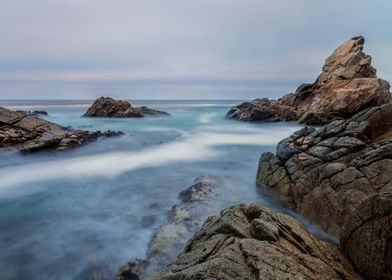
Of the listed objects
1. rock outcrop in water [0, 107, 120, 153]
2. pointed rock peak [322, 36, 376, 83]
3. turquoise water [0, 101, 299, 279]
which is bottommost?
turquoise water [0, 101, 299, 279]

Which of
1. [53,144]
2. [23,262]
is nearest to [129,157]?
[53,144]

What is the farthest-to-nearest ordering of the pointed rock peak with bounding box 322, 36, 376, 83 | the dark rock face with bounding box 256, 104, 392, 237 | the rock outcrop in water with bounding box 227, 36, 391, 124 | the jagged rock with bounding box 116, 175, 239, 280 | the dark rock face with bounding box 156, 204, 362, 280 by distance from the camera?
the pointed rock peak with bounding box 322, 36, 376, 83 < the rock outcrop in water with bounding box 227, 36, 391, 124 < the dark rock face with bounding box 256, 104, 392, 237 < the jagged rock with bounding box 116, 175, 239, 280 < the dark rock face with bounding box 156, 204, 362, 280

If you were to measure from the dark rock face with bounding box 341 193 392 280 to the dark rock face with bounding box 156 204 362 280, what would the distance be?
23cm

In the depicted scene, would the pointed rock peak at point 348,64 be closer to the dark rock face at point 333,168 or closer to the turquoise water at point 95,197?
the turquoise water at point 95,197

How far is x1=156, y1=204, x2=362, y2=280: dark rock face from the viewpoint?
3890 mm

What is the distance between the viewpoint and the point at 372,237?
5027 mm

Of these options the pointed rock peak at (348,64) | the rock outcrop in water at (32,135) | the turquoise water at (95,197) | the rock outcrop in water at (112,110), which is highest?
the pointed rock peak at (348,64)

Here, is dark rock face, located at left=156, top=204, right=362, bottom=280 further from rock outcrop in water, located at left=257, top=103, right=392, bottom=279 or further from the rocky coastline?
rock outcrop in water, located at left=257, top=103, right=392, bottom=279

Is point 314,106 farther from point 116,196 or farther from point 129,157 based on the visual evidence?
point 116,196

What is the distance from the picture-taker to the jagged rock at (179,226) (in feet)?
21.2

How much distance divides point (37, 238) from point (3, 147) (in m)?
13.4

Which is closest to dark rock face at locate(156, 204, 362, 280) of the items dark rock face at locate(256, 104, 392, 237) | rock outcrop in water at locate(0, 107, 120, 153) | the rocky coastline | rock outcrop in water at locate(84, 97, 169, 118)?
the rocky coastline

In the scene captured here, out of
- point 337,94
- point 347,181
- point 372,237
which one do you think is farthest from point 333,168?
point 337,94

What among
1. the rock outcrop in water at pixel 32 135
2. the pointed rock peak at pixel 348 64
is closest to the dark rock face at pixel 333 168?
the rock outcrop in water at pixel 32 135
